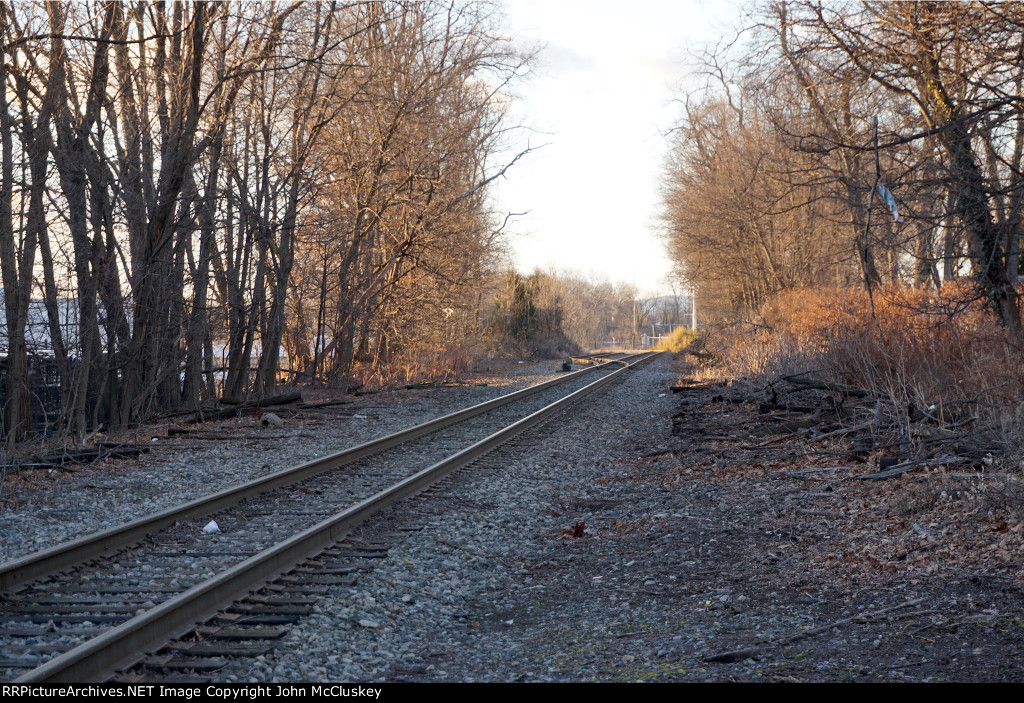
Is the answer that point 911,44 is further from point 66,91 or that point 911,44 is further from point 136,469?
point 66,91

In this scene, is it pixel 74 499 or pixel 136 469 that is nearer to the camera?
pixel 74 499

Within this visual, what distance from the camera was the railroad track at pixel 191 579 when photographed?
444cm

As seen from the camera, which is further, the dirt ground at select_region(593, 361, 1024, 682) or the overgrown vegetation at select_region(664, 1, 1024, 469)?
the overgrown vegetation at select_region(664, 1, 1024, 469)

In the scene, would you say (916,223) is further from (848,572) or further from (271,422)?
(271,422)

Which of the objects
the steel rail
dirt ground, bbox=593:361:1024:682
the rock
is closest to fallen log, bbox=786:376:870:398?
dirt ground, bbox=593:361:1024:682

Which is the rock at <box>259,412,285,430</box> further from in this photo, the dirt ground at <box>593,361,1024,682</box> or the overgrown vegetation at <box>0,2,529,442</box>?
the dirt ground at <box>593,361,1024,682</box>

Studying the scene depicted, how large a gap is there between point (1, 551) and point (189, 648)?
3.02 metres

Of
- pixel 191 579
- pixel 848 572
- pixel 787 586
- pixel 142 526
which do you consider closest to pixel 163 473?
pixel 142 526

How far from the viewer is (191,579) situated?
19.0 feet

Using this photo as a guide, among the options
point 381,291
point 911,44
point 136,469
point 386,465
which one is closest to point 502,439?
point 386,465

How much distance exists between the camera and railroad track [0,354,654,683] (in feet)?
14.6

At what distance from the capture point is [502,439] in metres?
13.2

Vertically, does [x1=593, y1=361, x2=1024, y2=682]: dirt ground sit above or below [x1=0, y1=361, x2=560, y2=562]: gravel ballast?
below

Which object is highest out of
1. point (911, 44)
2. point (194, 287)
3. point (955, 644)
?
point (911, 44)
